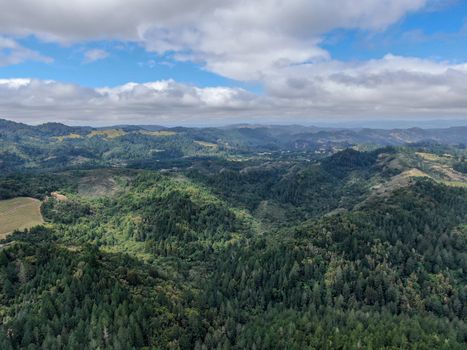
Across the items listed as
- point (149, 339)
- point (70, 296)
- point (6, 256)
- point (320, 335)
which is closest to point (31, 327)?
point (70, 296)

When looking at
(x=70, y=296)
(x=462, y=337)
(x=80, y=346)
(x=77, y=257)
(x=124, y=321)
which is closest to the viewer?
(x=80, y=346)

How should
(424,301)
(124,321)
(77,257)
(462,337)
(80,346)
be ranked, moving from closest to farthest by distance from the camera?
(80,346)
(124,321)
(462,337)
(77,257)
(424,301)

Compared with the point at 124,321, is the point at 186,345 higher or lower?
lower

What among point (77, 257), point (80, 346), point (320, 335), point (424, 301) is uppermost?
point (77, 257)

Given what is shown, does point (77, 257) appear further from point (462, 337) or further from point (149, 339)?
point (462, 337)

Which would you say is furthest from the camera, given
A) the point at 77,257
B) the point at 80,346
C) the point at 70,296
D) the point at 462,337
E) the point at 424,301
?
the point at 424,301

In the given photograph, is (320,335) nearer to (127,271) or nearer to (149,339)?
(149,339)

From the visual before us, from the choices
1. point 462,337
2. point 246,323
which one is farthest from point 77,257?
point 462,337

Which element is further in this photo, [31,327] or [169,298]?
[169,298]

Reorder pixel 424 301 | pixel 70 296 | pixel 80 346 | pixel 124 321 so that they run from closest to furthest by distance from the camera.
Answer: pixel 80 346 < pixel 124 321 < pixel 70 296 < pixel 424 301
